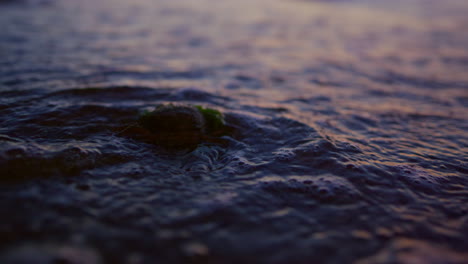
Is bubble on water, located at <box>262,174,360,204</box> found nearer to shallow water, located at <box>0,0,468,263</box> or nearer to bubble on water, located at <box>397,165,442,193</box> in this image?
shallow water, located at <box>0,0,468,263</box>

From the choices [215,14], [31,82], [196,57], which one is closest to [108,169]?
[31,82]

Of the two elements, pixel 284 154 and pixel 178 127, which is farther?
pixel 178 127

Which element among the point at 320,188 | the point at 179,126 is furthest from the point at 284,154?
the point at 179,126

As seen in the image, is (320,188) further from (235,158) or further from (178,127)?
(178,127)

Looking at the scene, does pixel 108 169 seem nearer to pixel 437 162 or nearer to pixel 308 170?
pixel 308 170

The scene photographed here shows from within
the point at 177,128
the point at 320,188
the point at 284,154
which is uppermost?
the point at 177,128

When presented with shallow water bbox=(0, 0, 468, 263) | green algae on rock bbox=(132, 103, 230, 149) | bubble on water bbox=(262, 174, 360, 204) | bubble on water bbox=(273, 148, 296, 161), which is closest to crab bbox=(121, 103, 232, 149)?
green algae on rock bbox=(132, 103, 230, 149)
